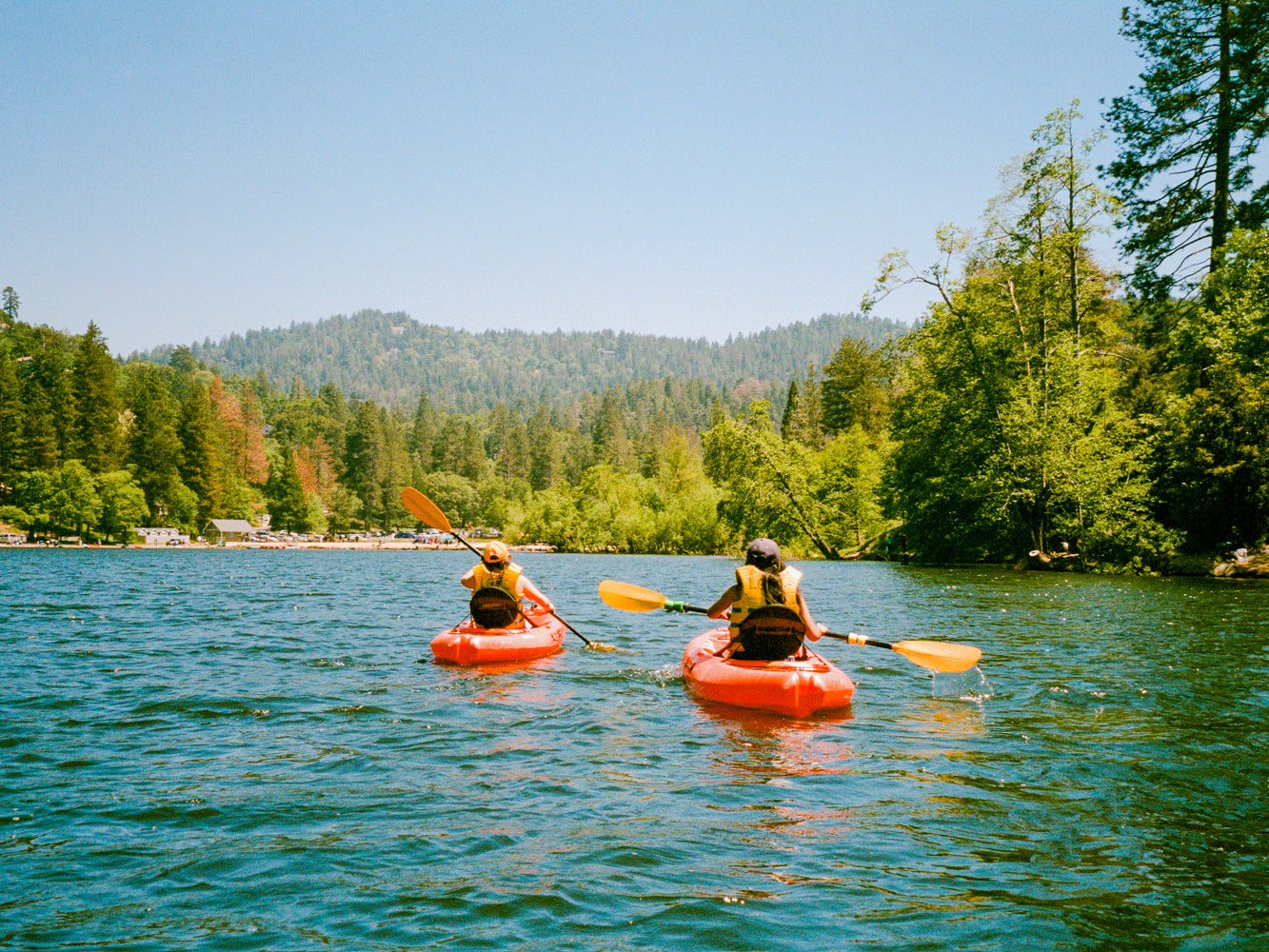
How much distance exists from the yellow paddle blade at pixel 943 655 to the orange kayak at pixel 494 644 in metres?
4.79

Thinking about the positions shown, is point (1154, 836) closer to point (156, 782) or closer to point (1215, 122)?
point (156, 782)

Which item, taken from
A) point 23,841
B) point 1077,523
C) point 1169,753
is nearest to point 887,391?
point 1077,523

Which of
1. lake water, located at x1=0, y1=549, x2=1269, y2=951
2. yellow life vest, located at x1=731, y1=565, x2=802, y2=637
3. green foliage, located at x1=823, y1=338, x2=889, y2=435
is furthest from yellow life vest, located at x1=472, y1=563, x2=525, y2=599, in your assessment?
green foliage, located at x1=823, y1=338, x2=889, y2=435

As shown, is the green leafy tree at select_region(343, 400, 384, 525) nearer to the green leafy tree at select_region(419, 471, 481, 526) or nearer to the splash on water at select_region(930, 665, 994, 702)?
the green leafy tree at select_region(419, 471, 481, 526)

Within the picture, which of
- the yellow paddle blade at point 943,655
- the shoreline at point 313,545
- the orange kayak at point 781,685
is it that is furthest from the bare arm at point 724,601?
the shoreline at point 313,545

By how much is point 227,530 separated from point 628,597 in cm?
7810

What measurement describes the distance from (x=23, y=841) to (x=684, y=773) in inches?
164

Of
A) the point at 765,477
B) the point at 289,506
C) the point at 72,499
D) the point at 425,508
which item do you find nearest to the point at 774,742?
the point at 425,508

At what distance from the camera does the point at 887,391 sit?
2672 inches

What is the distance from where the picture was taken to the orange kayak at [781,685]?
847 cm

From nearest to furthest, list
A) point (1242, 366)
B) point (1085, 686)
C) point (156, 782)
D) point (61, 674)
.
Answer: point (156, 782) → point (1085, 686) → point (61, 674) → point (1242, 366)

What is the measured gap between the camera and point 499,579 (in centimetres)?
1200

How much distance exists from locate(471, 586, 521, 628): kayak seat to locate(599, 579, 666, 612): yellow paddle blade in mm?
1262

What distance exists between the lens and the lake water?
162 inches
